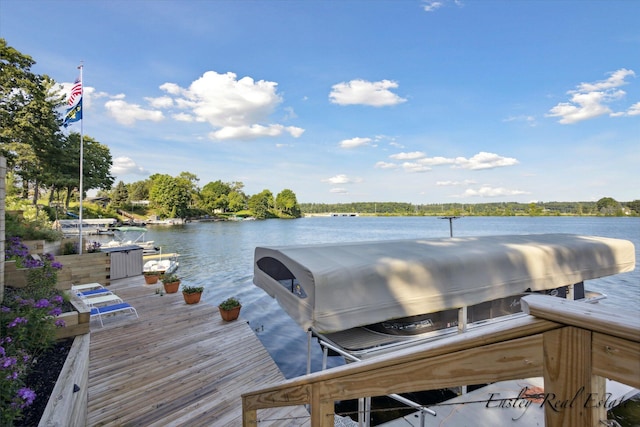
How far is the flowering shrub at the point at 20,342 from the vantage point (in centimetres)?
235

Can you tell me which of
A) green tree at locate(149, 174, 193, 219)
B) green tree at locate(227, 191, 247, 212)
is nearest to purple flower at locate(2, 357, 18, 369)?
green tree at locate(149, 174, 193, 219)

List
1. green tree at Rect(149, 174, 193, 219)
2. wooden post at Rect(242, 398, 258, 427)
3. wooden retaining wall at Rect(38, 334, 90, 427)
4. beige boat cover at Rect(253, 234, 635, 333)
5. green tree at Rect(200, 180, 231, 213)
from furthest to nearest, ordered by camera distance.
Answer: green tree at Rect(200, 180, 231, 213)
green tree at Rect(149, 174, 193, 219)
beige boat cover at Rect(253, 234, 635, 333)
wooden retaining wall at Rect(38, 334, 90, 427)
wooden post at Rect(242, 398, 258, 427)

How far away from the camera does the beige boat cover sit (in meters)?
3.46

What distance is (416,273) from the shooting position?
12.7ft

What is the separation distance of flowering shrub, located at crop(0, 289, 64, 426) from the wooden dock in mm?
1103

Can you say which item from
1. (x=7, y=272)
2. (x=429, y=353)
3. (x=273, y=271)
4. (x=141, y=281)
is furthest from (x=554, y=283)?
(x=141, y=281)

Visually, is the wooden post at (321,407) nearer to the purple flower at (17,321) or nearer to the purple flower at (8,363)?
the purple flower at (8,363)

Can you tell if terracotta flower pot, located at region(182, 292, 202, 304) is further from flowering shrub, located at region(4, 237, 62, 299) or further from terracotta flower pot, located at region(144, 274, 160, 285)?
terracotta flower pot, located at region(144, 274, 160, 285)

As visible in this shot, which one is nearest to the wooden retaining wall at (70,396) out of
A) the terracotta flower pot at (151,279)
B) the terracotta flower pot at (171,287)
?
the terracotta flower pot at (171,287)

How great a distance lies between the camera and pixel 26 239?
8.66 m

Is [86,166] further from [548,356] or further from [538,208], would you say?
[538,208]

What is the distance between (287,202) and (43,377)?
3781 inches

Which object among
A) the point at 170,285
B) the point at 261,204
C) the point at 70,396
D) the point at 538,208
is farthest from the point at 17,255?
the point at 538,208

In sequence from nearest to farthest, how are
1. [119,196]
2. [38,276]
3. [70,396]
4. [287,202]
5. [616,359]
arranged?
1. [616,359]
2. [70,396]
3. [38,276]
4. [119,196]
5. [287,202]
